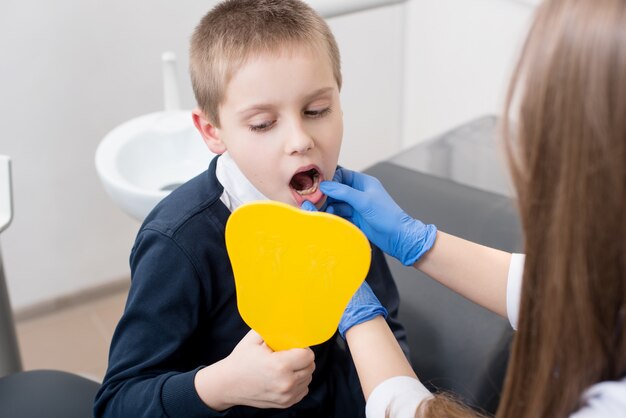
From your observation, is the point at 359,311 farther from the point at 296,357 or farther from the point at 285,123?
the point at 285,123

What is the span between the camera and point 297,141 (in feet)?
2.92

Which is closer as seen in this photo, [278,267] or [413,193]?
[278,267]

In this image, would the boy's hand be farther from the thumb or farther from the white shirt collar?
the white shirt collar

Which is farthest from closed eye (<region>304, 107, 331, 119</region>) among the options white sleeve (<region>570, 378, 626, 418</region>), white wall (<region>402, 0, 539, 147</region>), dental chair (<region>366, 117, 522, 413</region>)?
white wall (<region>402, 0, 539, 147</region>)

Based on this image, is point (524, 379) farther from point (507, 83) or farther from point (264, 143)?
point (264, 143)

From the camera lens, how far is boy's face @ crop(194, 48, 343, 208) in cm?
89

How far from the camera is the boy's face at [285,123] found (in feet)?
2.92

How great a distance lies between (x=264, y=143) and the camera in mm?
919

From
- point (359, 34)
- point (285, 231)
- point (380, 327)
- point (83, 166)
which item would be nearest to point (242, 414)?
point (380, 327)

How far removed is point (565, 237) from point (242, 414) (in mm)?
554

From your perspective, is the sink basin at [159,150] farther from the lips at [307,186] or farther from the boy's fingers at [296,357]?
the boy's fingers at [296,357]

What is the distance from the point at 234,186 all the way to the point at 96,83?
45.4 inches

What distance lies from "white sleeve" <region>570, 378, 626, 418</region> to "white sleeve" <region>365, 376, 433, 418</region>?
20 centimetres

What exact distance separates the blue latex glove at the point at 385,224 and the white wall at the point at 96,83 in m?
1.12
